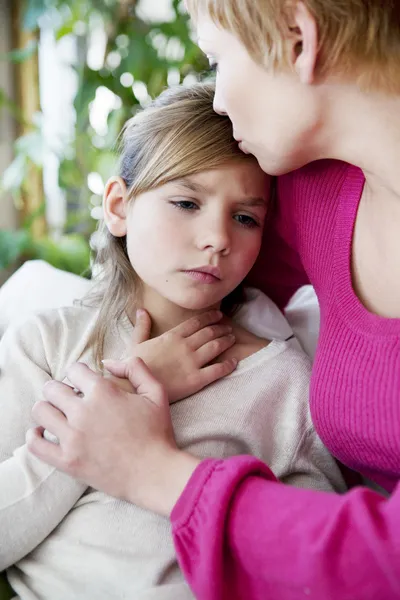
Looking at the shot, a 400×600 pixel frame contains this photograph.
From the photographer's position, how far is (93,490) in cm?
108

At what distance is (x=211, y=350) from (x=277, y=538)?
41 centimetres

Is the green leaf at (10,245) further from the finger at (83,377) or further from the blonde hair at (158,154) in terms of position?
the finger at (83,377)

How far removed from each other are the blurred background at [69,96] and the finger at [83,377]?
1.32m

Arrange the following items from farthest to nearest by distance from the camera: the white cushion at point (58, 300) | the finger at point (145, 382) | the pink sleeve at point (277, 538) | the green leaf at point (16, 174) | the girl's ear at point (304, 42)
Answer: the green leaf at point (16, 174) → the white cushion at point (58, 300) → the finger at point (145, 382) → the girl's ear at point (304, 42) → the pink sleeve at point (277, 538)

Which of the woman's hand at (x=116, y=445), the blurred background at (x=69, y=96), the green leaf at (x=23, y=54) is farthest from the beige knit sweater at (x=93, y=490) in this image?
the green leaf at (x=23, y=54)

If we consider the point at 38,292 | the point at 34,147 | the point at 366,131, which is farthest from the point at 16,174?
the point at 366,131

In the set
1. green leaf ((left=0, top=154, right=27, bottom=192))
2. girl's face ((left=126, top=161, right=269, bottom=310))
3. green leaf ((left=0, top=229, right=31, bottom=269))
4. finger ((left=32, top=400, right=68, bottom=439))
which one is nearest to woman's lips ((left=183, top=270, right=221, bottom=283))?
girl's face ((left=126, top=161, right=269, bottom=310))

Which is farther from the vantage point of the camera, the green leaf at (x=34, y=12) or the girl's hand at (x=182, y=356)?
the green leaf at (x=34, y=12)

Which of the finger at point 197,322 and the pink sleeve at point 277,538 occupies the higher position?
the finger at point 197,322

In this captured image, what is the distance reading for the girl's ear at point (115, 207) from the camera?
1.28 m

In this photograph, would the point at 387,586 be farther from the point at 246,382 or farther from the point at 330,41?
the point at 330,41

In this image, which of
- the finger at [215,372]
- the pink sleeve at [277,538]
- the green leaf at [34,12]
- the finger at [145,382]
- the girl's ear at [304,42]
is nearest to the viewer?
the pink sleeve at [277,538]

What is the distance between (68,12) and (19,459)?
2.00 meters

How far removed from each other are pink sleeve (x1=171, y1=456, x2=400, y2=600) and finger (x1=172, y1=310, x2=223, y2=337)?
0.33m
